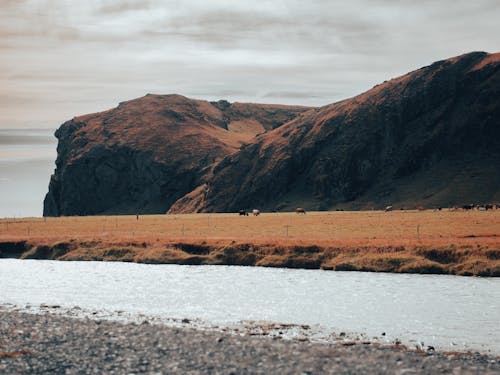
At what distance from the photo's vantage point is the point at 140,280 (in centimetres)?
5234

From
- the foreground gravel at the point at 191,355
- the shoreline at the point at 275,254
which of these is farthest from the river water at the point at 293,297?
the foreground gravel at the point at 191,355

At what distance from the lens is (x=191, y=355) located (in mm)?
24641

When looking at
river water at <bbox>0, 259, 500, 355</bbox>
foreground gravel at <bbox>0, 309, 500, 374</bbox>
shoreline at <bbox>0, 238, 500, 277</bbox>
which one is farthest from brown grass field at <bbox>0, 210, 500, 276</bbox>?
foreground gravel at <bbox>0, 309, 500, 374</bbox>

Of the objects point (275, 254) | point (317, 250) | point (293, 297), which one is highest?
point (317, 250)

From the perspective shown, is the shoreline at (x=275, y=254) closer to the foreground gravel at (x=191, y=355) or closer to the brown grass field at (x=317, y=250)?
the brown grass field at (x=317, y=250)

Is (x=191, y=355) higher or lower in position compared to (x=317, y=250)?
lower

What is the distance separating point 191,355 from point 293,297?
18.1m

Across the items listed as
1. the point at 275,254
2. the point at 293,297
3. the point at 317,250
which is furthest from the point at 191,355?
the point at 275,254

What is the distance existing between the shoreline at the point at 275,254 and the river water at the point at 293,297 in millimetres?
2060

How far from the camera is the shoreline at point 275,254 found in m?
52.7

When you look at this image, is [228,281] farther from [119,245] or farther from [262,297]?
[119,245]

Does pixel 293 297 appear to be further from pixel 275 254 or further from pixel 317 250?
pixel 275 254

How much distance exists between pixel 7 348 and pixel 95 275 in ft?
102

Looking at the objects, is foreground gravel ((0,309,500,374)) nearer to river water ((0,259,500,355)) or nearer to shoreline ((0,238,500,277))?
river water ((0,259,500,355))
